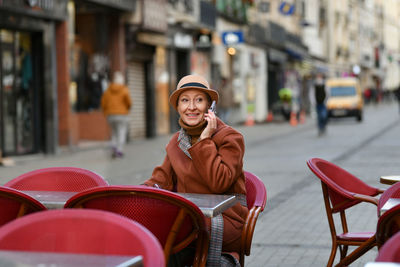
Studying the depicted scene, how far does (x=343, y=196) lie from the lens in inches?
201

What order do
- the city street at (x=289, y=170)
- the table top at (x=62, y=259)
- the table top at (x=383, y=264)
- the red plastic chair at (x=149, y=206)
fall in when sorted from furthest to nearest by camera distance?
the city street at (x=289, y=170), the red plastic chair at (x=149, y=206), the table top at (x=62, y=259), the table top at (x=383, y=264)

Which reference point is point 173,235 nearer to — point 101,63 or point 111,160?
point 111,160

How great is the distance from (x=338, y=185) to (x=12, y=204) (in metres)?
2.41

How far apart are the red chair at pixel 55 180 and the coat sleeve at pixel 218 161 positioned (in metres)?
0.86

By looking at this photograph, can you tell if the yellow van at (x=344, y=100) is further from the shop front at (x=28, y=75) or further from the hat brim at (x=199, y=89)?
the hat brim at (x=199, y=89)

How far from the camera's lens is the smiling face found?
4500mm

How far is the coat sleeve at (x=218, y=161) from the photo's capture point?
13.9 feet

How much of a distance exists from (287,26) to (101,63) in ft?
95.2

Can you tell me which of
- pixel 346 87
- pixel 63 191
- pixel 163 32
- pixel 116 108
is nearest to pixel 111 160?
pixel 116 108

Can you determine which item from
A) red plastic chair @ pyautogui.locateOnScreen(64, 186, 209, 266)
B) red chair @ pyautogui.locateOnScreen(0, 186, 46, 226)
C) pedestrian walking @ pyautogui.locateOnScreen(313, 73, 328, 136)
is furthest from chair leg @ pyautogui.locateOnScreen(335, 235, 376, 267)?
pedestrian walking @ pyautogui.locateOnScreen(313, 73, 328, 136)

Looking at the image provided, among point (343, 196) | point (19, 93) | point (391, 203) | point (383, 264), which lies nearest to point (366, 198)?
point (343, 196)

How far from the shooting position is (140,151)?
19172 millimetres

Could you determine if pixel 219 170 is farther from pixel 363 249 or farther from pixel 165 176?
pixel 363 249

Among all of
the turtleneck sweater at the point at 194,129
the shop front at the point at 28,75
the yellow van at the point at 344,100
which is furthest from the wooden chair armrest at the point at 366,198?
the yellow van at the point at 344,100
